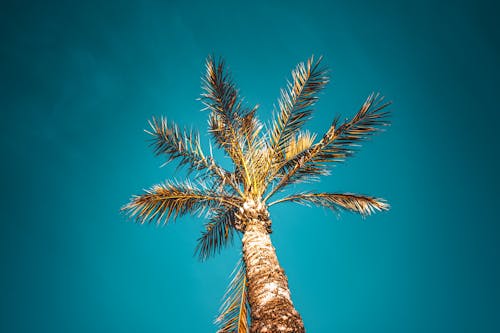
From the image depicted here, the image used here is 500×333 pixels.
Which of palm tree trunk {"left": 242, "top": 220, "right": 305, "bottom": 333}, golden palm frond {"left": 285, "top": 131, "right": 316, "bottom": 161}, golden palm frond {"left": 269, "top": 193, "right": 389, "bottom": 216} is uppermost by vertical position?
golden palm frond {"left": 285, "top": 131, "right": 316, "bottom": 161}

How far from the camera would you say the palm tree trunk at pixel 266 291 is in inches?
127

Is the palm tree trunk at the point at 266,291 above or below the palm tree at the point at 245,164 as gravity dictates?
below

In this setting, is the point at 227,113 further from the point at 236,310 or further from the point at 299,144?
the point at 236,310

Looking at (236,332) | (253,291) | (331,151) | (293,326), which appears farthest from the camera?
(331,151)

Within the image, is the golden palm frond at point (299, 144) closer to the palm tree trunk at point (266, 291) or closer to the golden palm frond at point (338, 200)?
the golden palm frond at point (338, 200)

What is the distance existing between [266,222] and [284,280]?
57.7 inches

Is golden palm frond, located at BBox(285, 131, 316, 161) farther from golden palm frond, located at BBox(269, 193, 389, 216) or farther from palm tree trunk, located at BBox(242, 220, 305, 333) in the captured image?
palm tree trunk, located at BBox(242, 220, 305, 333)

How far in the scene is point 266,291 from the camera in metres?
3.66

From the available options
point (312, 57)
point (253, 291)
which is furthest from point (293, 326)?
point (312, 57)

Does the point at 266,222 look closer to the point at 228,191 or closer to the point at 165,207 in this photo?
the point at 228,191

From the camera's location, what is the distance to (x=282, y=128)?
6871mm

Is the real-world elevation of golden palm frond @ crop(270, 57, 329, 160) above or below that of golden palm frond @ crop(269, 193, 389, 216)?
above

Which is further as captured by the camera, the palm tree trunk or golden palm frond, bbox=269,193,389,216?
golden palm frond, bbox=269,193,389,216

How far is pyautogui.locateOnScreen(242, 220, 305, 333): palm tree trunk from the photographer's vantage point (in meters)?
3.22
